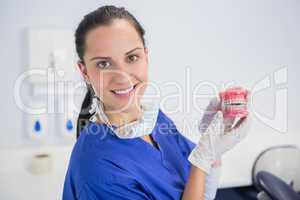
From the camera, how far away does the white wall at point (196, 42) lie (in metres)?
1.24

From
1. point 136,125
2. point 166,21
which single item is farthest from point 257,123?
point 136,125

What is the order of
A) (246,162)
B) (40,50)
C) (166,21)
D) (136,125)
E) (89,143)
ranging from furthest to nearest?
(246,162) → (166,21) → (40,50) → (136,125) → (89,143)

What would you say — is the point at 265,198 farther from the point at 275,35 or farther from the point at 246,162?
the point at 275,35

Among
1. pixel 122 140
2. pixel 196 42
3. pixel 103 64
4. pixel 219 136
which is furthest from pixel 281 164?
pixel 103 64

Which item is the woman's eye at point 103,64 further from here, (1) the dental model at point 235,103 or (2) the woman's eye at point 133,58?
(1) the dental model at point 235,103

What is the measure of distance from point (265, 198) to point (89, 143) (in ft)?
3.01

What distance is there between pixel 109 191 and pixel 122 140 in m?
0.15

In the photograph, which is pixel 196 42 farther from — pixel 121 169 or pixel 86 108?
pixel 121 169

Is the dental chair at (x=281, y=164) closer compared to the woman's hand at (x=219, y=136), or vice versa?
the woman's hand at (x=219, y=136)

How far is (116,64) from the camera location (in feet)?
2.59

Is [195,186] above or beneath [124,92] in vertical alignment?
beneath

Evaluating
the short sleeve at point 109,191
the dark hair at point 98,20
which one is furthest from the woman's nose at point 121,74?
the short sleeve at point 109,191

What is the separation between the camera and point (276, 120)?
170cm

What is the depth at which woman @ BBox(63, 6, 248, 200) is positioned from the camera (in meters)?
0.73
